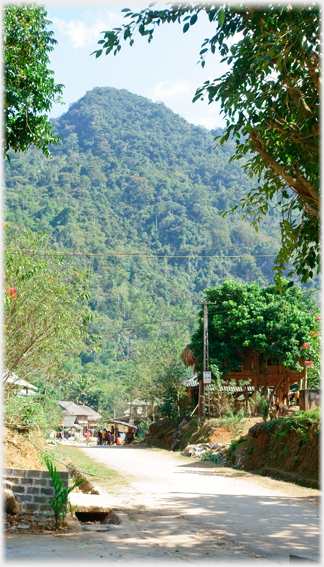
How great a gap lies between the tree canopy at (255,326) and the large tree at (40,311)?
1110 centimetres

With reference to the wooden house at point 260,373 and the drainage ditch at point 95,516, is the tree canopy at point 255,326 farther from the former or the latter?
the drainage ditch at point 95,516

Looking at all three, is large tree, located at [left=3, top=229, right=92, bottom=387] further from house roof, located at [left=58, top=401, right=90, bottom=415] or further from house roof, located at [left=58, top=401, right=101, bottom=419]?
house roof, located at [left=58, top=401, right=90, bottom=415]

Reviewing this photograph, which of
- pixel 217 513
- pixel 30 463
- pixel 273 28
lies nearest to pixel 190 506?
pixel 217 513

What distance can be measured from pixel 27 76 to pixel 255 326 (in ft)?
53.1

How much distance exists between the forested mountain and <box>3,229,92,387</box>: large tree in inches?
2652

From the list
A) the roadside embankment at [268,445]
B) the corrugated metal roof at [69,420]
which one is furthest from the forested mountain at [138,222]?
the roadside embankment at [268,445]

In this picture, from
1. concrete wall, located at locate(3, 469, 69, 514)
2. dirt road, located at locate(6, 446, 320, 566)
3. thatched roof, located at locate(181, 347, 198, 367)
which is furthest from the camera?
thatched roof, located at locate(181, 347, 198, 367)

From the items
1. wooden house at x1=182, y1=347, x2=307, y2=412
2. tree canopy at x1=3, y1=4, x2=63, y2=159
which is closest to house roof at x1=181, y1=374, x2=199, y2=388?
wooden house at x1=182, y1=347, x2=307, y2=412

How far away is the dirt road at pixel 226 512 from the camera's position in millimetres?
5539

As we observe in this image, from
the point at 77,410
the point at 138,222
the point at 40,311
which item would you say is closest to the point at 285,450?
the point at 40,311

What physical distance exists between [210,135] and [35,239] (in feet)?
632

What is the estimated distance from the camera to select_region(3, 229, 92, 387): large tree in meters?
9.77

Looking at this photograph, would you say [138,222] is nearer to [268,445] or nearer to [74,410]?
[74,410]

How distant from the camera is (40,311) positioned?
1003cm
